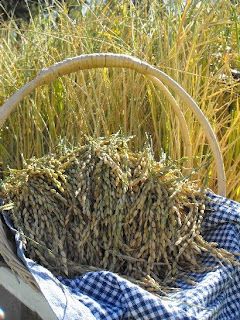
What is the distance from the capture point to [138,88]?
62.1 inches

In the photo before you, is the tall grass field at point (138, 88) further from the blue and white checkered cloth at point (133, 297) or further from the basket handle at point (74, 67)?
the blue and white checkered cloth at point (133, 297)

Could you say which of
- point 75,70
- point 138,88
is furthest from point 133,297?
point 138,88

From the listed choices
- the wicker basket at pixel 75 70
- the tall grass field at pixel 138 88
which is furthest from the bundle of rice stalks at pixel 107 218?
the tall grass field at pixel 138 88

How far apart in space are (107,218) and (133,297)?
201mm

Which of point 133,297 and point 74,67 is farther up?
point 74,67

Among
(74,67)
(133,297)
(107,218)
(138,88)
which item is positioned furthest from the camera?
(138,88)

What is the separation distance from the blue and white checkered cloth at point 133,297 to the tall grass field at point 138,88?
0.46 m

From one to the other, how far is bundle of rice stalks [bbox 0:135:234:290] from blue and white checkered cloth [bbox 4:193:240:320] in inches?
1.8

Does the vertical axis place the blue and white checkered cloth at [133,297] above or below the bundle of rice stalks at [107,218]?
below

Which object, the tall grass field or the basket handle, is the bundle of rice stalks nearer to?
the basket handle

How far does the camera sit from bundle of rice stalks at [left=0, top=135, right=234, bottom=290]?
1.05m

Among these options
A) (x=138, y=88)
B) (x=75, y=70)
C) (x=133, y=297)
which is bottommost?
(x=133, y=297)

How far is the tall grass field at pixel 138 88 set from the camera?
153 centimetres

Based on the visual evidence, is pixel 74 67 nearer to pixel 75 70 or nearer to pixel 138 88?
pixel 75 70
